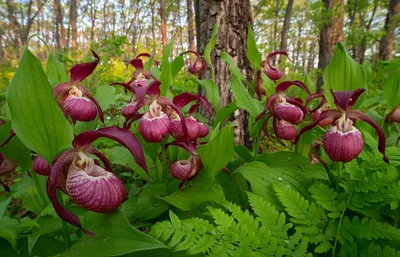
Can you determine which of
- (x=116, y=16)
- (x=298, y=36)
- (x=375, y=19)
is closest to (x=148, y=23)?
(x=116, y=16)

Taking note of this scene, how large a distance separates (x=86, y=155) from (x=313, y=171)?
38.5 inches

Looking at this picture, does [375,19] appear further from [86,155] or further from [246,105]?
[86,155]

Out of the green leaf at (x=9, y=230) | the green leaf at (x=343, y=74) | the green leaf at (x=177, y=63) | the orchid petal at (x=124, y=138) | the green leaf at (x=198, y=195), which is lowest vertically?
the green leaf at (x=9, y=230)

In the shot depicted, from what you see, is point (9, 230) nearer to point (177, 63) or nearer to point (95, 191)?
point (95, 191)

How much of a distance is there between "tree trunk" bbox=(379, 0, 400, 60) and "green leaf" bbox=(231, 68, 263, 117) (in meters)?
4.26

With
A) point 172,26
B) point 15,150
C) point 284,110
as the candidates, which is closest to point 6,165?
point 15,150

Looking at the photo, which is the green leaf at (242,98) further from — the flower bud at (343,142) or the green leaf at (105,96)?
the green leaf at (105,96)

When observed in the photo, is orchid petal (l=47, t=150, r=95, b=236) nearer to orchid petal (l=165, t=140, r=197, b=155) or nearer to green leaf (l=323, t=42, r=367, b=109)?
orchid petal (l=165, t=140, r=197, b=155)

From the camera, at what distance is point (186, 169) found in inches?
41.1

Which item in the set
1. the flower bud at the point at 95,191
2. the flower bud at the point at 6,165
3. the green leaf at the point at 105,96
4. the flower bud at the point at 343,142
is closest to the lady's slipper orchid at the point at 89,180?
the flower bud at the point at 95,191

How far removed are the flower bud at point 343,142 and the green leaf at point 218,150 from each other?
15.1 inches

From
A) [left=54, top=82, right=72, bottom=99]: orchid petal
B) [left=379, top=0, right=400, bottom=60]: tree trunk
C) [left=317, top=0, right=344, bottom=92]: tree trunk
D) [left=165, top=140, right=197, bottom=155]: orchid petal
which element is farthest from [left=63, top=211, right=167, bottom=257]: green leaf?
[left=379, top=0, right=400, bottom=60]: tree trunk

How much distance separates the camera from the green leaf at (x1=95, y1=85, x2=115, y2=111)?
4.37 ft

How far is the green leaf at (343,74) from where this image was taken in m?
1.12
